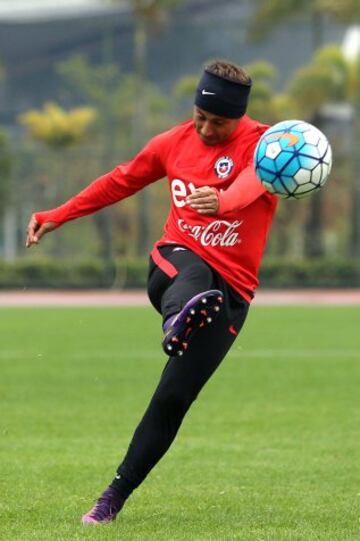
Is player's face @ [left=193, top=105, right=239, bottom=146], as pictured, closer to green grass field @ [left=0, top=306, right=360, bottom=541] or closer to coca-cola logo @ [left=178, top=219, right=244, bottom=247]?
coca-cola logo @ [left=178, top=219, right=244, bottom=247]

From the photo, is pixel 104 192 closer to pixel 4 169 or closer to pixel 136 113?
pixel 4 169

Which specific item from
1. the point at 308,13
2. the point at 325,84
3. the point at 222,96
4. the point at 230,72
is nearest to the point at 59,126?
the point at 325,84

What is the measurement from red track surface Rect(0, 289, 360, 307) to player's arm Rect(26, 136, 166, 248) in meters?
24.4

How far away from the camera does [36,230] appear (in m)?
7.01

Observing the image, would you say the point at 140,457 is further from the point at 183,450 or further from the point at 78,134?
the point at 78,134

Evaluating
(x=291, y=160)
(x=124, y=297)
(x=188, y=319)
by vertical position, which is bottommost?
(x=124, y=297)

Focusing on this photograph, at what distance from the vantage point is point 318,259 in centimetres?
3859

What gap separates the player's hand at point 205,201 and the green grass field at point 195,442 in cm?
156

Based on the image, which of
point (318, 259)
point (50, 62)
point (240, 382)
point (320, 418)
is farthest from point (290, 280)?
point (50, 62)

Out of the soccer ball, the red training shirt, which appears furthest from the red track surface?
the soccer ball

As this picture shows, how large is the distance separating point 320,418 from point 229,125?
5.53 metres

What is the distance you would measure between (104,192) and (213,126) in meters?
0.75

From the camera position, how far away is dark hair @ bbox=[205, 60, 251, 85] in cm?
659

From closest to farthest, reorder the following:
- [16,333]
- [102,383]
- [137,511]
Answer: [137,511], [102,383], [16,333]
